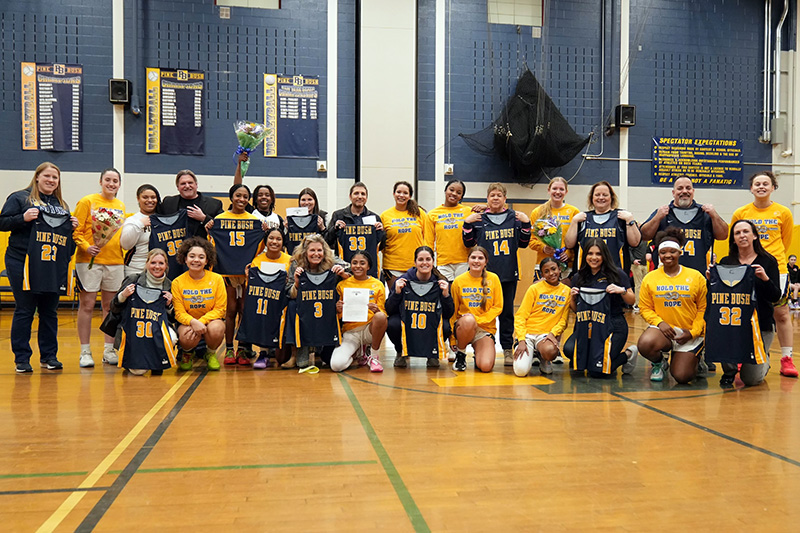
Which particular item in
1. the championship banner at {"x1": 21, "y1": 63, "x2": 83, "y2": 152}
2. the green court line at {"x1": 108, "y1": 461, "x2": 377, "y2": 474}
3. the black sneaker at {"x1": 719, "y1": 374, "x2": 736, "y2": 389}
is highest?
the championship banner at {"x1": 21, "y1": 63, "x2": 83, "y2": 152}

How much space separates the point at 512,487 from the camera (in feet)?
8.54

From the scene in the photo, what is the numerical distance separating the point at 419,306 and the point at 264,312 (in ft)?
4.58

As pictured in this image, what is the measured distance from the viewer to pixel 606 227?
5566 mm

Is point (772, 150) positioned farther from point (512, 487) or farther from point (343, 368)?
point (512, 487)

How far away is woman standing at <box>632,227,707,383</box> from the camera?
15.8ft

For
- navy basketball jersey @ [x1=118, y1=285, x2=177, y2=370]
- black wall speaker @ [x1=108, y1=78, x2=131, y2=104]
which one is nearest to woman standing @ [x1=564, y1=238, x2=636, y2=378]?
navy basketball jersey @ [x1=118, y1=285, x2=177, y2=370]

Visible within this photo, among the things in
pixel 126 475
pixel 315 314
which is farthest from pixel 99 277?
pixel 126 475

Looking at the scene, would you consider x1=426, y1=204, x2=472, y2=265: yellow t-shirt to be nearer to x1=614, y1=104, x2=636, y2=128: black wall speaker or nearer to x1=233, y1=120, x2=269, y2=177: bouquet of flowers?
x1=233, y1=120, x2=269, y2=177: bouquet of flowers

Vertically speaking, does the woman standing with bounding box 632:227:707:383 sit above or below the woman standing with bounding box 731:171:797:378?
below

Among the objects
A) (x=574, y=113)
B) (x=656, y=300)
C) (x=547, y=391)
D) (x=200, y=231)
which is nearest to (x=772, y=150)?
(x=574, y=113)

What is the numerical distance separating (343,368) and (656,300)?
107 inches

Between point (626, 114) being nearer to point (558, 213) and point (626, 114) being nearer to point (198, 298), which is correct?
point (558, 213)

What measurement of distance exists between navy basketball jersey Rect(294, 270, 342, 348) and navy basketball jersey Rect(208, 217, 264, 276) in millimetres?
857

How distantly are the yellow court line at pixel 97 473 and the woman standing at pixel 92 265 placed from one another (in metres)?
1.79
